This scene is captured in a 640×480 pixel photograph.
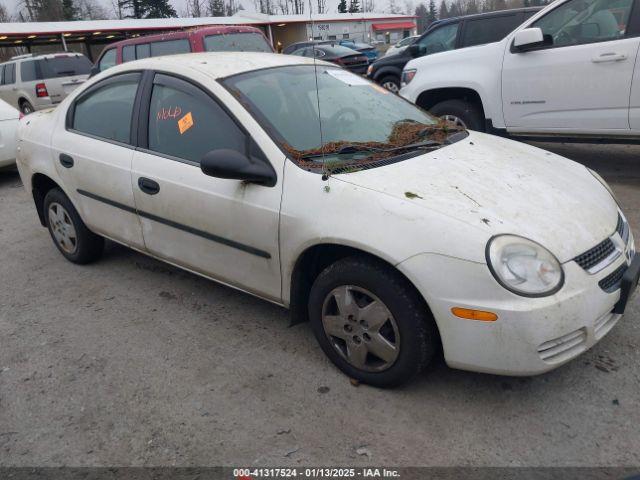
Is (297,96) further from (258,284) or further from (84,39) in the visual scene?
(84,39)

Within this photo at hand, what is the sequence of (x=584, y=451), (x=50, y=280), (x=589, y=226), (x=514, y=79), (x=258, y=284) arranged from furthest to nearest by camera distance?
(x=514, y=79)
(x=50, y=280)
(x=258, y=284)
(x=589, y=226)
(x=584, y=451)

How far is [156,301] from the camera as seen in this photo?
3809 millimetres

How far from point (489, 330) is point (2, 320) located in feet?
10.5

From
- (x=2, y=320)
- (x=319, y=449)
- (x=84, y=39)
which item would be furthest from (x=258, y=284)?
(x=84, y=39)

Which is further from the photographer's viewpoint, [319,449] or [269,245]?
[269,245]

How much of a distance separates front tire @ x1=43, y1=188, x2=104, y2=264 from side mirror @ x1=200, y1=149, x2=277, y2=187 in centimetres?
192

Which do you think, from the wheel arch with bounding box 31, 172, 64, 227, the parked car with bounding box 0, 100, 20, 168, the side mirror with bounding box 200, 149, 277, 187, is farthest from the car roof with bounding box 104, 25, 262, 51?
the side mirror with bounding box 200, 149, 277, 187

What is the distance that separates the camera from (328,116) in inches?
128

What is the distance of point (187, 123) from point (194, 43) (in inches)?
229

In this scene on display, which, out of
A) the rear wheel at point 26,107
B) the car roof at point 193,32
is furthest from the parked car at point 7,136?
the rear wheel at point 26,107

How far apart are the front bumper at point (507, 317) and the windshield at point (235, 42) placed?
7.27 m

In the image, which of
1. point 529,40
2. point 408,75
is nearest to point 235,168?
point 529,40

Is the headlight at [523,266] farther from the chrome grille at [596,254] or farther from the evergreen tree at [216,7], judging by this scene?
the evergreen tree at [216,7]

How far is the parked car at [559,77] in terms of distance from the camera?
5.10m
